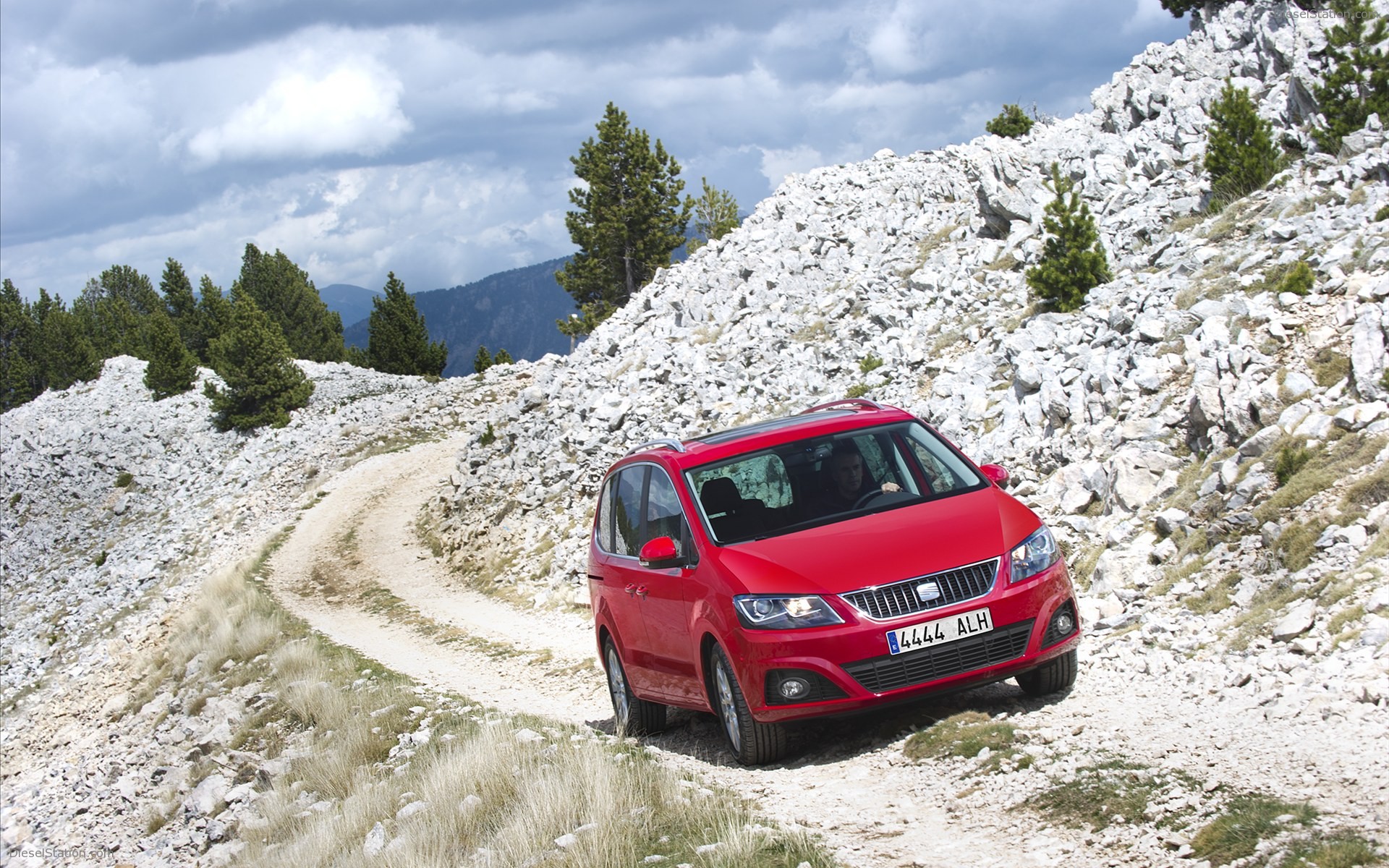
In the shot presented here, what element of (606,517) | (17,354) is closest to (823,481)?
(606,517)

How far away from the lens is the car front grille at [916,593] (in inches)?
251

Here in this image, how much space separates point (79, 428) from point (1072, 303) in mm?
66725

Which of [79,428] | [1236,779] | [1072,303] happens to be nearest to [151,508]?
[79,428]

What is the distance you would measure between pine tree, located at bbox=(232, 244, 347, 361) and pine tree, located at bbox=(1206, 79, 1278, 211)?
8051 cm

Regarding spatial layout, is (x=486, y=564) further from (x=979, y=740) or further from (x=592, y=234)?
(x=592, y=234)

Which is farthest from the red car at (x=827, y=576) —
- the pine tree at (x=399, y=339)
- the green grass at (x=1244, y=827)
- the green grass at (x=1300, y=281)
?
the pine tree at (x=399, y=339)

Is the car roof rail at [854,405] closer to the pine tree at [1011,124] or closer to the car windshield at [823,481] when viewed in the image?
the car windshield at [823,481]

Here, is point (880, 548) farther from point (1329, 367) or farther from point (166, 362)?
point (166, 362)

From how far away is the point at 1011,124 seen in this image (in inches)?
1417

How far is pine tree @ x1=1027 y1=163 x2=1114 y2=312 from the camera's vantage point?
1769cm

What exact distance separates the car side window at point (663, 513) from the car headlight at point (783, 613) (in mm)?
964

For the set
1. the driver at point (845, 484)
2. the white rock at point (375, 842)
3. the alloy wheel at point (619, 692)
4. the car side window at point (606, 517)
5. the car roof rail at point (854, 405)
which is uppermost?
the car roof rail at point (854, 405)

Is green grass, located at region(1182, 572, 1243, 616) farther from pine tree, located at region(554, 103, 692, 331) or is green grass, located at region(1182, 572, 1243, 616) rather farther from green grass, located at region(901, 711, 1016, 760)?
pine tree, located at region(554, 103, 692, 331)

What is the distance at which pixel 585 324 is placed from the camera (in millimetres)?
57719
